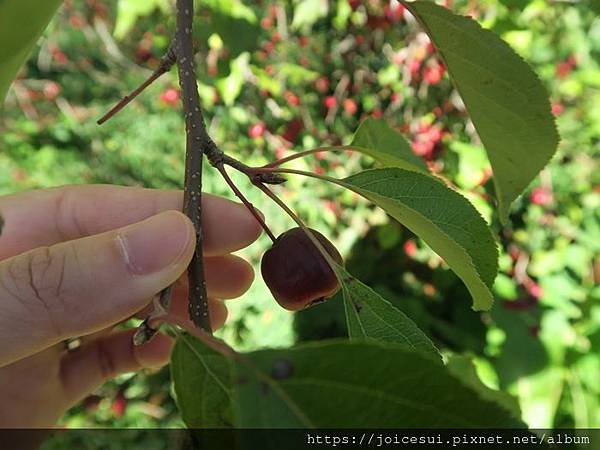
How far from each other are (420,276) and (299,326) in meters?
0.62

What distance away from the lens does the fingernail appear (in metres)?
0.70

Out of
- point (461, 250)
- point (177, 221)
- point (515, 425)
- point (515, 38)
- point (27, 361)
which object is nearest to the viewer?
point (515, 425)

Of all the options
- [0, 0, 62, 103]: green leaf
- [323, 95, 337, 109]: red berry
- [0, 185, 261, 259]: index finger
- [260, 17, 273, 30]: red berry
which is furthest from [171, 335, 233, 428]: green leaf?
[260, 17, 273, 30]: red berry

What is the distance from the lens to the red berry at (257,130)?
2.79m

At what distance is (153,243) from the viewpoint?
2.47 ft

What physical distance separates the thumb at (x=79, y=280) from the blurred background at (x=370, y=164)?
1097mm

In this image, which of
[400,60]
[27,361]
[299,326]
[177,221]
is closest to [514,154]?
[177,221]

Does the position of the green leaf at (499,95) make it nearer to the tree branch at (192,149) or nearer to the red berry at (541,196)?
the tree branch at (192,149)

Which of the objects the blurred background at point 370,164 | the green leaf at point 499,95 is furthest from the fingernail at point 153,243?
the blurred background at point 370,164

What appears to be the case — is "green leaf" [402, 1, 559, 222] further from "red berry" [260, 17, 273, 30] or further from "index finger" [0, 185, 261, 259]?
"red berry" [260, 17, 273, 30]

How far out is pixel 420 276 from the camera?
111 inches

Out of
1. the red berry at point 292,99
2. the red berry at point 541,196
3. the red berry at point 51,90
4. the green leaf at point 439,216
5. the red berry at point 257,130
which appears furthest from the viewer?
the red berry at point 51,90

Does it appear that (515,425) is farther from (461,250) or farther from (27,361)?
(27,361)

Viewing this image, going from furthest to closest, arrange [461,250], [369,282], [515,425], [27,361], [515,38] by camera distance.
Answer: [369,282] < [515,38] < [27,361] < [461,250] < [515,425]
